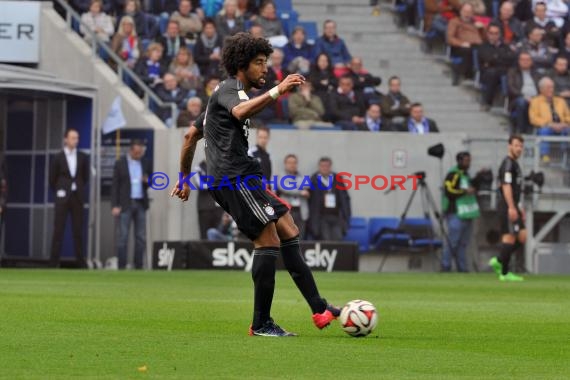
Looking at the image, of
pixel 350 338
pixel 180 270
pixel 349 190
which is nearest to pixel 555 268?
Result: pixel 349 190

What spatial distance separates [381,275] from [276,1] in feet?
31.3

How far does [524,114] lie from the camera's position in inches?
1183

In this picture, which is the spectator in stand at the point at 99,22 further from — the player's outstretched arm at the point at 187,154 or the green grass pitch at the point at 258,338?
the player's outstretched arm at the point at 187,154

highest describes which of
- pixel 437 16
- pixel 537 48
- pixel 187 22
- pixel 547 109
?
pixel 437 16

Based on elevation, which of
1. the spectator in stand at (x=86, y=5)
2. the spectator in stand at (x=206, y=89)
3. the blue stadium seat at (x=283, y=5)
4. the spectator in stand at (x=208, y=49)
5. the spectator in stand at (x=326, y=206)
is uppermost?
the blue stadium seat at (x=283, y=5)

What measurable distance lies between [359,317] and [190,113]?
703 inches

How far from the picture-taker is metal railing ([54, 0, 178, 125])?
28.9 metres

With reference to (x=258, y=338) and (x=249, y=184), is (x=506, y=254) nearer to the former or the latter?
(x=249, y=184)

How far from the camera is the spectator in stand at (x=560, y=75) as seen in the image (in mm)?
30859

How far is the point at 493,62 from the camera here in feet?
103

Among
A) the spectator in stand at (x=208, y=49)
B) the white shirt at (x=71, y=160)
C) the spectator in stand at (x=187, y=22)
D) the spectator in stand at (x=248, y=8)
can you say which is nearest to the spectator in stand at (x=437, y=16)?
the spectator in stand at (x=248, y=8)

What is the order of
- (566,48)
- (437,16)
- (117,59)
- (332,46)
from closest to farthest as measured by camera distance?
(117,59), (332,46), (566,48), (437,16)

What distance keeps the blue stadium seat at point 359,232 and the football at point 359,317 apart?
715 inches

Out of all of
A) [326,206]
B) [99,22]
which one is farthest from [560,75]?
[99,22]
